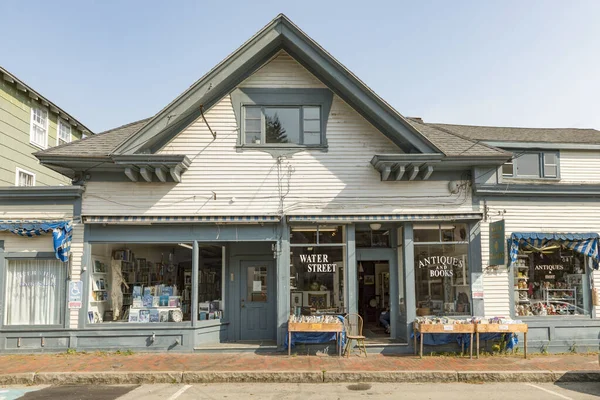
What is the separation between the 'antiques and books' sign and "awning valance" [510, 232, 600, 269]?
477mm

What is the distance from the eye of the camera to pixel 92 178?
41.8 ft

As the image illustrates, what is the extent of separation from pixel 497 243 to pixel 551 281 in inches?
83.7

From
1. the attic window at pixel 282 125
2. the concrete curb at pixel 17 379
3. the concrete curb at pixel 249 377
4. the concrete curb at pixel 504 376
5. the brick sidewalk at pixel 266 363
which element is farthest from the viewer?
the attic window at pixel 282 125

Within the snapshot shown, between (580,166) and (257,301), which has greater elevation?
(580,166)

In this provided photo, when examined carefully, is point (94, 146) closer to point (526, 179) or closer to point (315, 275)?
point (315, 275)

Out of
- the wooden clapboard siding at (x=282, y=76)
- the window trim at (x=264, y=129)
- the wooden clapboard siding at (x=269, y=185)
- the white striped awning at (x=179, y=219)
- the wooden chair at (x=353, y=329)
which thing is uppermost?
the wooden clapboard siding at (x=282, y=76)

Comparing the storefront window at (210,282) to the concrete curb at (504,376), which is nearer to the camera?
the concrete curb at (504,376)

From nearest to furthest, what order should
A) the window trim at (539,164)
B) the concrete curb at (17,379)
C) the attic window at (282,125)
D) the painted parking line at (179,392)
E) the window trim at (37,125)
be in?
the painted parking line at (179,392) → the concrete curb at (17,379) → the attic window at (282,125) → the window trim at (539,164) → the window trim at (37,125)

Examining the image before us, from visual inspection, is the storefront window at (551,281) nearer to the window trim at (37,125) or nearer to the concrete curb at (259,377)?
the concrete curb at (259,377)

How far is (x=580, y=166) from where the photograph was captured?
1423 cm

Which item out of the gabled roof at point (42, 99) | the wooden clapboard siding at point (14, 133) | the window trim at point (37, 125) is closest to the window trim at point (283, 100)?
the wooden clapboard siding at point (14, 133)

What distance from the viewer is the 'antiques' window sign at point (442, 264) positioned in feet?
42.7

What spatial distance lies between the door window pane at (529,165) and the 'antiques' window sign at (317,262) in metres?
5.80

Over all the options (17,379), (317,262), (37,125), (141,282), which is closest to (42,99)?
(37,125)
